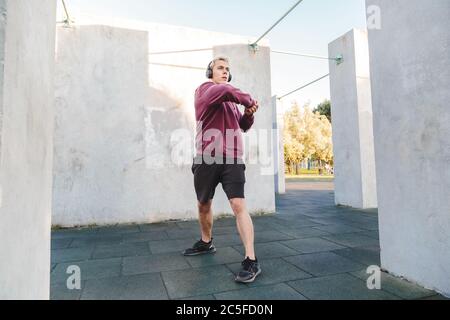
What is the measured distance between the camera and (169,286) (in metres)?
2.08

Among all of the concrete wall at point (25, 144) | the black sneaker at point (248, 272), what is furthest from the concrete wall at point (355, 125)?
the concrete wall at point (25, 144)

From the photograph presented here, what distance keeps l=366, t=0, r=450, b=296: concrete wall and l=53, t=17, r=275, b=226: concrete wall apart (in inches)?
120

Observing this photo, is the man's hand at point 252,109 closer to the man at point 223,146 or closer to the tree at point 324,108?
the man at point 223,146

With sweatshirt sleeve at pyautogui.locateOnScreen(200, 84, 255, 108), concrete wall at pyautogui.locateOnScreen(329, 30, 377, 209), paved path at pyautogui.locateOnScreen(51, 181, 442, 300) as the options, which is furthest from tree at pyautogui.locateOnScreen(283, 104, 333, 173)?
sweatshirt sleeve at pyautogui.locateOnScreen(200, 84, 255, 108)

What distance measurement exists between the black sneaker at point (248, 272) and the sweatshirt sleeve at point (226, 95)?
1237 mm

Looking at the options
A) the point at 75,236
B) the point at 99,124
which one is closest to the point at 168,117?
the point at 99,124

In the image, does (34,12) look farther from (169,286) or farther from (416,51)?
(416,51)

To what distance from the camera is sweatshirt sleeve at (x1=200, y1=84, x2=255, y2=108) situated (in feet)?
7.25

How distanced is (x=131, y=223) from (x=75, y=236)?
2.80 ft

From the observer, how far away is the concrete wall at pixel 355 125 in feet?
18.6

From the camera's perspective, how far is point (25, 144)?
1126mm

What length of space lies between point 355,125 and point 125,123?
4.36m

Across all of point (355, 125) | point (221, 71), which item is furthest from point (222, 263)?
point (355, 125)
